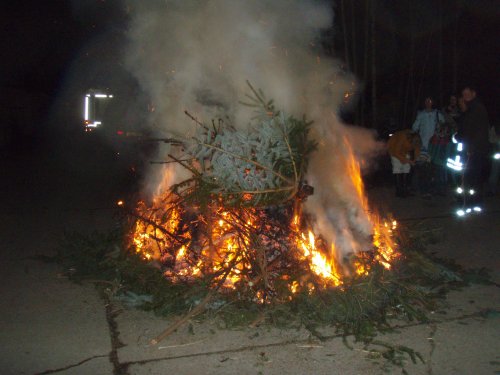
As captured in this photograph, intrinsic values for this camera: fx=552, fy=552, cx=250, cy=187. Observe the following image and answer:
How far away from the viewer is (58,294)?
4918 millimetres

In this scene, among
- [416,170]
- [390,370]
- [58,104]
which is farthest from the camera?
[58,104]

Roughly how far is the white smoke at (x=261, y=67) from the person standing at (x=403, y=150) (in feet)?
12.3

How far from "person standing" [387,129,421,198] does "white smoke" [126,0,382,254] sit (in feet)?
12.3

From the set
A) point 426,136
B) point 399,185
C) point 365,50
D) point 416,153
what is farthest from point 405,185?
point 365,50

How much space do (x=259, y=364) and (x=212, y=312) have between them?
2.58ft

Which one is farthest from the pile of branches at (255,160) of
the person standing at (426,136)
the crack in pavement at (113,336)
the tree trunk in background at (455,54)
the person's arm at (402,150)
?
the tree trunk in background at (455,54)

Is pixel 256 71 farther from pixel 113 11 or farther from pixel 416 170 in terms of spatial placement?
pixel 416 170

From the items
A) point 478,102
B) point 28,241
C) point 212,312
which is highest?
point 478,102

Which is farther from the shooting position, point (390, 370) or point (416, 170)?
point (416, 170)

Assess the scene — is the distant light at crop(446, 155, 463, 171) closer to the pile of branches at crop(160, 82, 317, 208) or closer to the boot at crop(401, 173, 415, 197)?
the boot at crop(401, 173, 415, 197)

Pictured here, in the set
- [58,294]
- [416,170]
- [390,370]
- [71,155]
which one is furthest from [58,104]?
[390,370]

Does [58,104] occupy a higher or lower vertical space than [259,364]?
higher

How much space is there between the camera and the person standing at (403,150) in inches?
351

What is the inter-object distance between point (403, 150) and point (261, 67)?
14.7 ft
